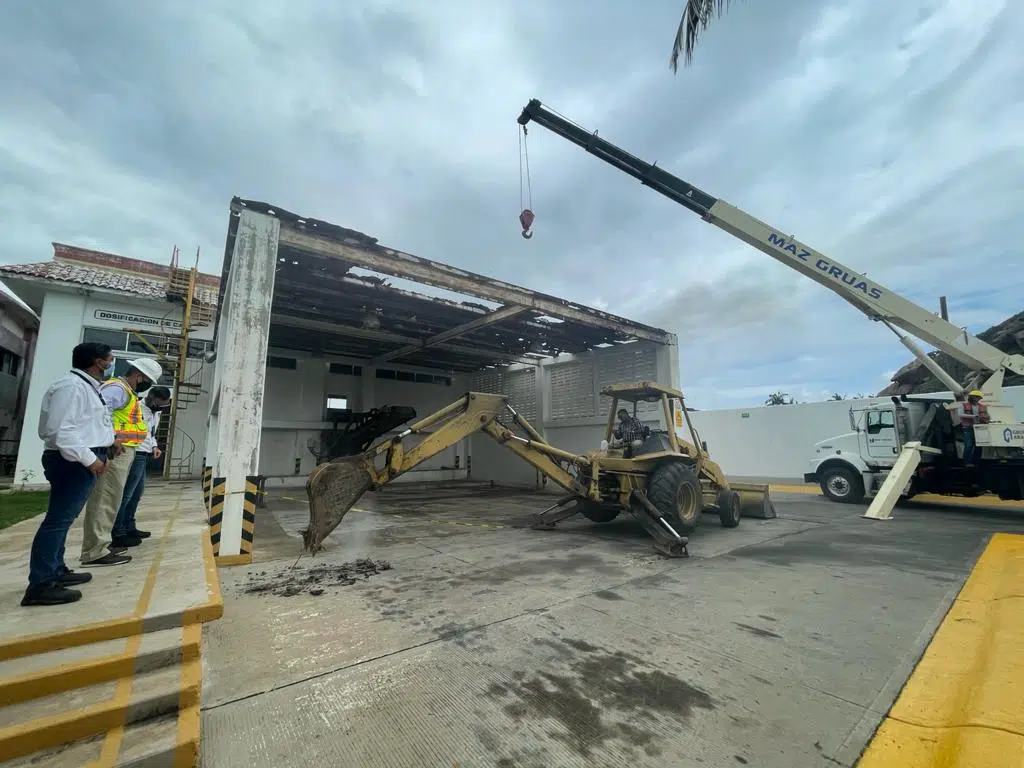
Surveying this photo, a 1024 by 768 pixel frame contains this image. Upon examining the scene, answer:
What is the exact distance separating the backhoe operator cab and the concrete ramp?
11.2 metres

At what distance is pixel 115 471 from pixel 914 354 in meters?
12.0

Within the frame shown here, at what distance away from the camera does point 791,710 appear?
222 cm

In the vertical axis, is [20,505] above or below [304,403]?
below

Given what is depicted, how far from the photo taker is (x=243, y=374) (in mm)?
5305

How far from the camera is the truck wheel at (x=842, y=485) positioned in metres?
10.1

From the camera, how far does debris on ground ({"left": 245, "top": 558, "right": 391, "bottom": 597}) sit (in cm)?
403

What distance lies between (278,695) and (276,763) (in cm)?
55

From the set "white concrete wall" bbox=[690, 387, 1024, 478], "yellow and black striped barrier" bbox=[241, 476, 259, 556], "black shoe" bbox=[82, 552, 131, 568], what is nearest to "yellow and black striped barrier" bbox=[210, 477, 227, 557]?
"yellow and black striped barrier" bbox=[241, 476, 259, 556]

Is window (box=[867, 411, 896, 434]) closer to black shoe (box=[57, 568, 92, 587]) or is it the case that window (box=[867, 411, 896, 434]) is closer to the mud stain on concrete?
the mud stain on concrete

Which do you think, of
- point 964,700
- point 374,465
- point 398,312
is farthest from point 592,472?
point 398,312

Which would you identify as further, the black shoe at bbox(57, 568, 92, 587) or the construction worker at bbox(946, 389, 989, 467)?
the construction worker at bbox(946, 389, 989, 467)

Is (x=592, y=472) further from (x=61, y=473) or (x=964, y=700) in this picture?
(x=61, y=473)

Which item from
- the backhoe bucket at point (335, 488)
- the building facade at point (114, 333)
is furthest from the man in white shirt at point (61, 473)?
the building facade at point (114, 333)

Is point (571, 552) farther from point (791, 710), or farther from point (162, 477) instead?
point (162, 477)
